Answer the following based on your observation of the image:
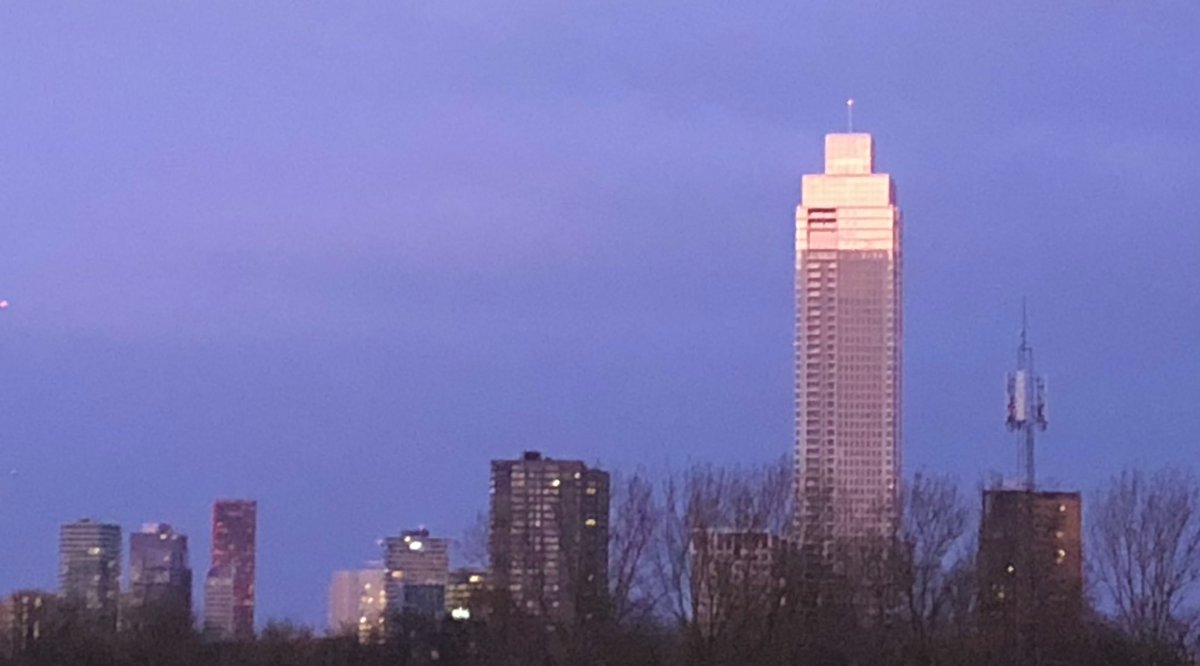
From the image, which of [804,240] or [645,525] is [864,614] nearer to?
[645,525]

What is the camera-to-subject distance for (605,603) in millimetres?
55094

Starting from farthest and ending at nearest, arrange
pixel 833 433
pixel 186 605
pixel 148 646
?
pixel 833 433, pixel 186 605, pixel 148 646

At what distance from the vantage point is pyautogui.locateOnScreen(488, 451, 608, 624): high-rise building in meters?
56.0

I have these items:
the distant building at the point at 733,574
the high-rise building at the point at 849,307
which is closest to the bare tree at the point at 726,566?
the distant building at the point at 733,574

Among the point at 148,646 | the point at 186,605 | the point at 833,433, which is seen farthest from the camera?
the point at 833,433

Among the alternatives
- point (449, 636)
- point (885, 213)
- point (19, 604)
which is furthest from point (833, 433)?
point (449, 636)

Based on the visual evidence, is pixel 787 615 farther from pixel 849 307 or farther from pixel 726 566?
pixel 849 307

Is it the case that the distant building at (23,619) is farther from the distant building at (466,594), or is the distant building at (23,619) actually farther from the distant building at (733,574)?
the distant building at (733,574)

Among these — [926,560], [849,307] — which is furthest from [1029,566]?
[849,307]

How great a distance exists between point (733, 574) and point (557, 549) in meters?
7.26

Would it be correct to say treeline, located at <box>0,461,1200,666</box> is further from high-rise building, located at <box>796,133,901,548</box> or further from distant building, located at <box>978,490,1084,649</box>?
high-rise building, located at <box>796,133,901,548</box>

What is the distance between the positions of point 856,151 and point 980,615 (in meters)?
103

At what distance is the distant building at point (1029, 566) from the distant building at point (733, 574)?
4.99 m

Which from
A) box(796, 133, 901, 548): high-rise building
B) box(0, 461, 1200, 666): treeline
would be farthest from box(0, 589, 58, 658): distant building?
box(796, 133, 901, 548): high-rise building
